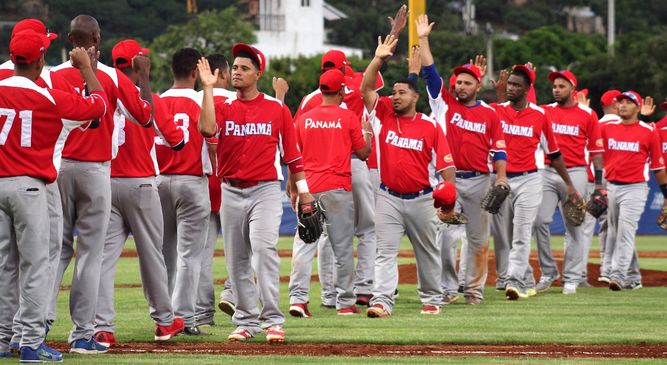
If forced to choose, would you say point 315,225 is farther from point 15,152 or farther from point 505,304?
point 505,304

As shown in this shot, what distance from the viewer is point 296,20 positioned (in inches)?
3841

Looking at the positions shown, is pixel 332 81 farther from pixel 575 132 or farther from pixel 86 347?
pixel 575 132

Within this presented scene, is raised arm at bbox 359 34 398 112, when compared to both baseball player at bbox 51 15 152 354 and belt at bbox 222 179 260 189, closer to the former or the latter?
belt at bbox 222 179 260 189

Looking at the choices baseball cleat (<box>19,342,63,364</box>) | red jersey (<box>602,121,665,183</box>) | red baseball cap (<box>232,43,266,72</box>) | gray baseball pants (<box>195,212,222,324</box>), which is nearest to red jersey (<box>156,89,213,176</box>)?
red baseball cap (<box>232,43,266,72</box>)

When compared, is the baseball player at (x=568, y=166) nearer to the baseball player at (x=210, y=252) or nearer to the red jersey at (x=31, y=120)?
the baseball player at (x=210, y=252)

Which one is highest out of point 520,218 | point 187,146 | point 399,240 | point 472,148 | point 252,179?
point 187,146

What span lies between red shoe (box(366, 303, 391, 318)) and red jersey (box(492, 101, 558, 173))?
3.37 metres

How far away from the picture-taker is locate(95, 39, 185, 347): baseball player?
1040 centimetres

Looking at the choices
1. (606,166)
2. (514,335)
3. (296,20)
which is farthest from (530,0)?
(514,335)

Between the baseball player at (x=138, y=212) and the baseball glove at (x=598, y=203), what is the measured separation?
7.51m

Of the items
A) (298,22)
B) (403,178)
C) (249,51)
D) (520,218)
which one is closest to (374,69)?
(403,178)

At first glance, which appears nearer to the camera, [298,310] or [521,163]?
[298,310]

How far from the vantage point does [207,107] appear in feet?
33.7

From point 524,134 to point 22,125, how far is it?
7853 millimetres
